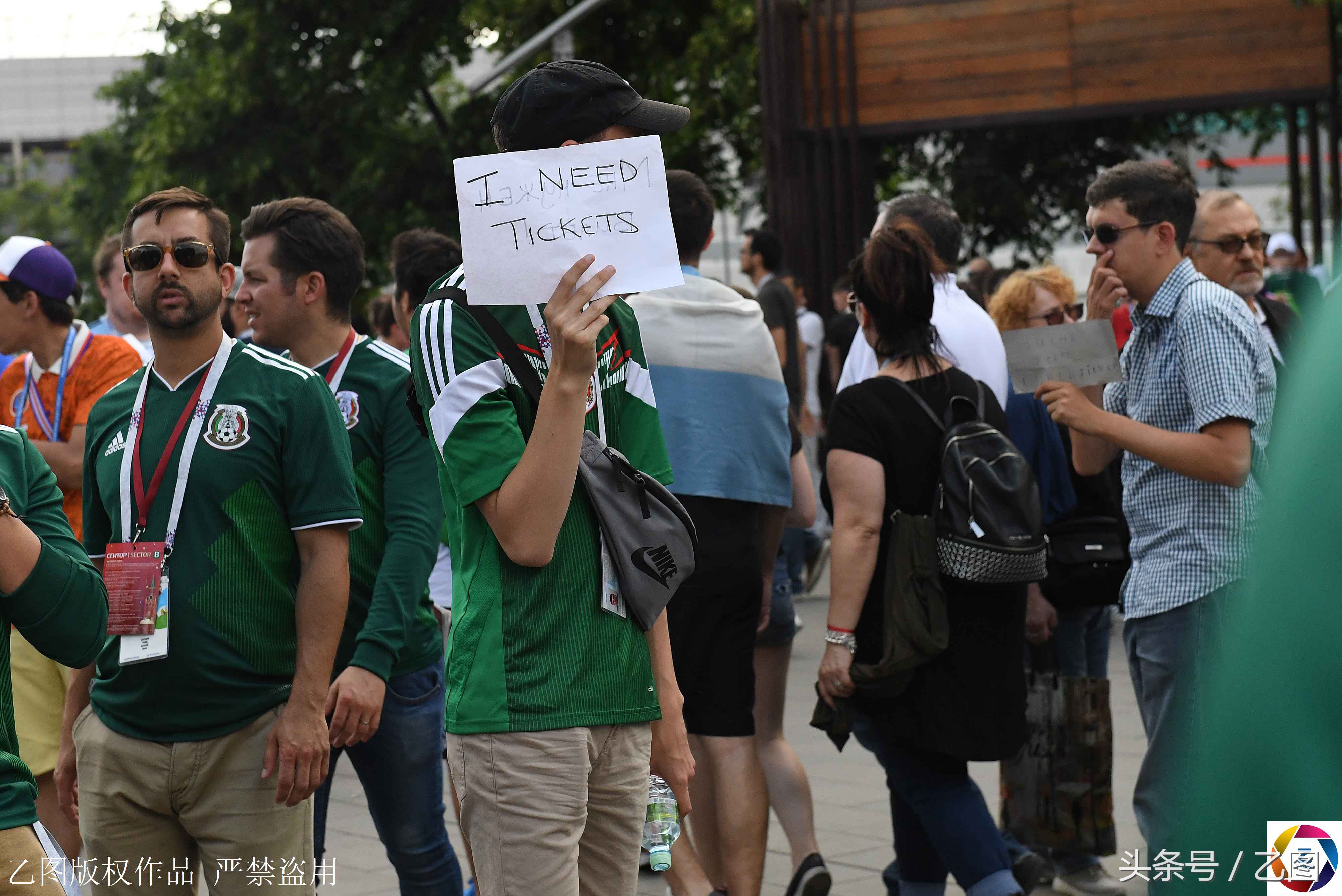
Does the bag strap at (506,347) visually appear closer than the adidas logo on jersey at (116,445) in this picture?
Yes

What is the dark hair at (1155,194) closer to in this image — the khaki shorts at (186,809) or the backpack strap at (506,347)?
the backpack strap at (506,347)

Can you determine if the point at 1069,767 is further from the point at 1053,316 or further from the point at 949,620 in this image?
the point at 1053,316

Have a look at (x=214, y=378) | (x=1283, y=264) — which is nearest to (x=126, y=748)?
(x=214, y=378)

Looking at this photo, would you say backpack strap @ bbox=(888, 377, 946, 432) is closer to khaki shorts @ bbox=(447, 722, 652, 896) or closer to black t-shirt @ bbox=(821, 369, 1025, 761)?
black t-shirt @ bbox=(821, 369, 1025, 761)

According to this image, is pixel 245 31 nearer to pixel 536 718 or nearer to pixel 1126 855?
pixel 1126 855

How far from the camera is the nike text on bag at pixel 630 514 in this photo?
2.68 meters

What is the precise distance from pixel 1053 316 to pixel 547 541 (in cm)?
405

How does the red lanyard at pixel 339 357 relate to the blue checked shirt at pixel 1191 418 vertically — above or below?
above

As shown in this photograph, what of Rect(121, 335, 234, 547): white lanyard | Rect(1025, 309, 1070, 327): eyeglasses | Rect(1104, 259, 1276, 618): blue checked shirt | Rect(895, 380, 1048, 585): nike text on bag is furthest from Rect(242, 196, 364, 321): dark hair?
Rect(1025, 309, 1070, 327): eyeglasses

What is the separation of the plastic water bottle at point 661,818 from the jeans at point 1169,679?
1.62 meters

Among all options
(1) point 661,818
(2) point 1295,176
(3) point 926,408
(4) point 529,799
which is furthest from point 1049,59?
(4) point 529,799

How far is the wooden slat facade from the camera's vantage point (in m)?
13.0

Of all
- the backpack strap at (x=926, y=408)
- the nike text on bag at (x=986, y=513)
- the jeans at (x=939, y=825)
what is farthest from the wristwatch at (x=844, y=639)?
the backpack strap at (x=926, y=408)

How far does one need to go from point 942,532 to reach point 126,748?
2151 mm
